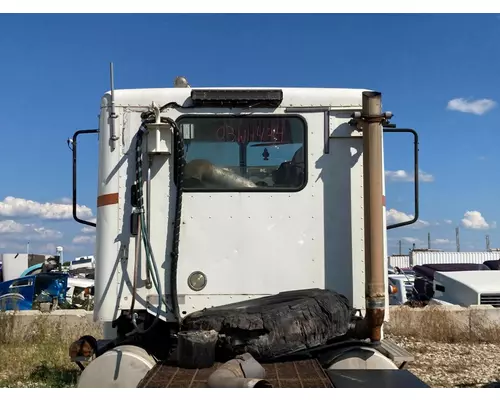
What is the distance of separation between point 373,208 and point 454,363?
558 centimetres

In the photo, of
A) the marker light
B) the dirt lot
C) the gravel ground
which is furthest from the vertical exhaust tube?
the dirt lot

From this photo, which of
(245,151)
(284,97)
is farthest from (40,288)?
(284,97)

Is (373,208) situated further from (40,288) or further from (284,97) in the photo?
(40,288)

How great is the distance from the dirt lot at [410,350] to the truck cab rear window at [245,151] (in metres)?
3.95

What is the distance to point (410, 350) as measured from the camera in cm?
978

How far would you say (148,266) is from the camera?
4406 millimetres

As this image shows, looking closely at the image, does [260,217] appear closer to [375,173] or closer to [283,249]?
[283,249]

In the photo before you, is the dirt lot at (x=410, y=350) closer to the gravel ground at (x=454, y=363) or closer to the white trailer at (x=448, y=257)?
the gravel ground at (x=454, y=363)

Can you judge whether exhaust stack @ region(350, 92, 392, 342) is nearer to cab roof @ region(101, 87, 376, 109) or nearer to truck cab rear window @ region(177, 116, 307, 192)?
cab roof @ region(101, 87, 376, 109)

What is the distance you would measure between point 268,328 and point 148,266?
1060 millimetres

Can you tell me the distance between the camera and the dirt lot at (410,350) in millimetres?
A: 7633

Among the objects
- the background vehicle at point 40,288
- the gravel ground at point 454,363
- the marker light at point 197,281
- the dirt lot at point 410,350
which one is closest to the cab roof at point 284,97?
the marker light at point 197,281

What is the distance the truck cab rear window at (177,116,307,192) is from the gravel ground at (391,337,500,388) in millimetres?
4210

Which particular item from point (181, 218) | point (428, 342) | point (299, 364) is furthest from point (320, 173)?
point (428, 342)
